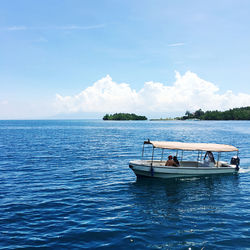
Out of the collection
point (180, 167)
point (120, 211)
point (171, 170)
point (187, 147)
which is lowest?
point (120, 211)

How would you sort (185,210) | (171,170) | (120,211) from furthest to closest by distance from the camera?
1. (171,170)
2. (185,210)
3. (120,211)

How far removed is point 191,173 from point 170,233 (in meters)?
12.7

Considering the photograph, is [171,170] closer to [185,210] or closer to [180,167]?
[180,167]

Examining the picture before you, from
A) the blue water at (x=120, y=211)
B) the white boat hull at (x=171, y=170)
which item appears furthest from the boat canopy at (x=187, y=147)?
the blue water at (x=120, y=211)

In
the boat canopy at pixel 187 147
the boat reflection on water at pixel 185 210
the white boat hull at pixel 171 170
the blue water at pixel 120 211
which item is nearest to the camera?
the blue water at pixel 120 211

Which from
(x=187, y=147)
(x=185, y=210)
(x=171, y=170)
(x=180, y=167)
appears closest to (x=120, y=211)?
(x=185, y=210)

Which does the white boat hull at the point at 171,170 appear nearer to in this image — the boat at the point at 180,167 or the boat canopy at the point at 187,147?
the boat at the point at 180,167

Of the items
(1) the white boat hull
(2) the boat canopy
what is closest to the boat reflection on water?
(1) the white boat hull

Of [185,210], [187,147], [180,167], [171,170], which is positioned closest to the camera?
[185,210]

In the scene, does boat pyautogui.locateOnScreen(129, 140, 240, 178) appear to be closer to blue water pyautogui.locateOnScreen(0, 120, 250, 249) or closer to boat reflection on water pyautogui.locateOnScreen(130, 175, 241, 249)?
boat reflection on water pyautogui.locateOnScreen(130, 175, 241, 249)

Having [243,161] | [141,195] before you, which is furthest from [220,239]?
[243,161]

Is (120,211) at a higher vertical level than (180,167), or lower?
lower

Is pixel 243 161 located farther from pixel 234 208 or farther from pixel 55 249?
pixel 55 249

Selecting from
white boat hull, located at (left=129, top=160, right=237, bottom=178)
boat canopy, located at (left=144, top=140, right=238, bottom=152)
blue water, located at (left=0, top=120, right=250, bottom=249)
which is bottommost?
blue water, located at (left=0, top=120, right=250, bottom=249)
